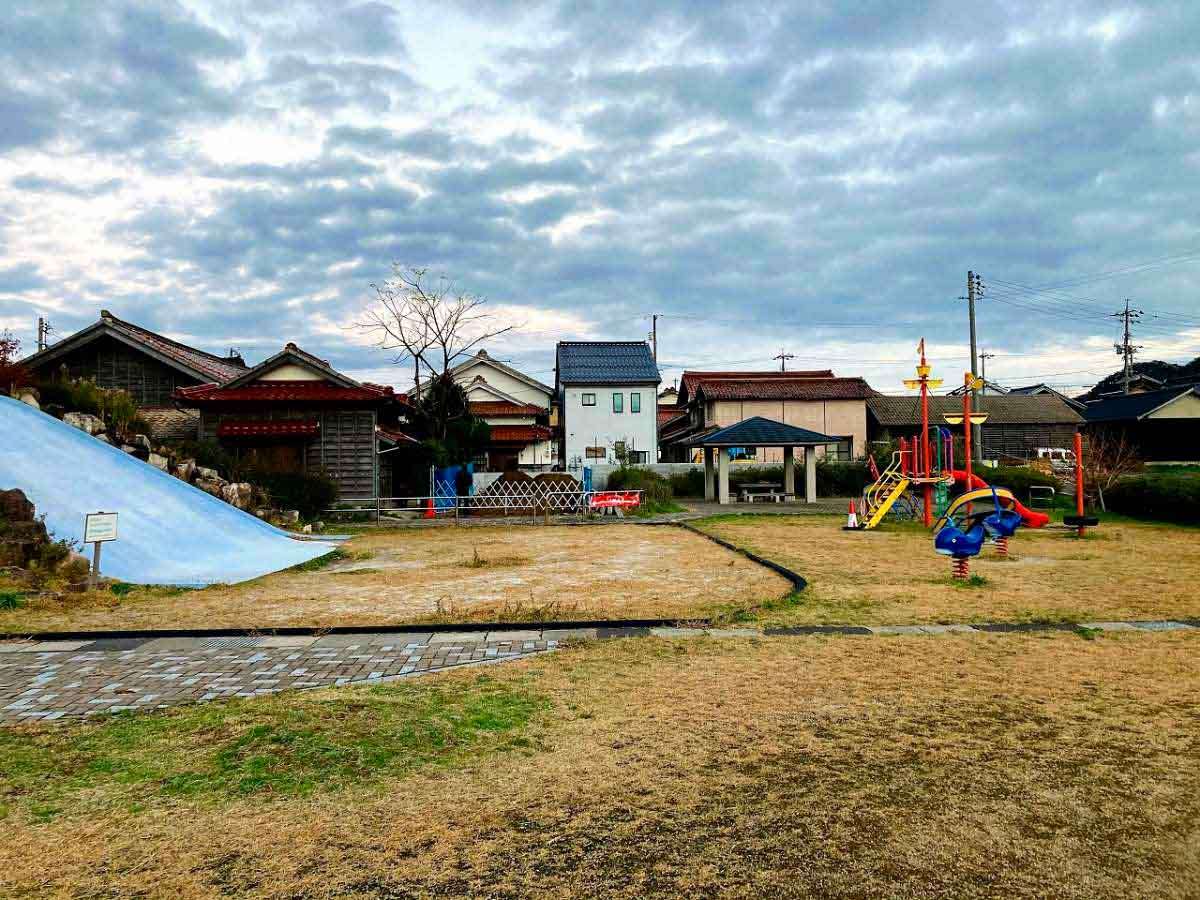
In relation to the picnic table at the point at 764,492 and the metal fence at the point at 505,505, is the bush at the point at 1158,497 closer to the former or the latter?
the picnic table at the point at 764,492

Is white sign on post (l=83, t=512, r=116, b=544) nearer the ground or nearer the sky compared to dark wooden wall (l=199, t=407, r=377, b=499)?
nearer the ground

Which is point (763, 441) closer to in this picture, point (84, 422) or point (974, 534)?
point (974, 534)

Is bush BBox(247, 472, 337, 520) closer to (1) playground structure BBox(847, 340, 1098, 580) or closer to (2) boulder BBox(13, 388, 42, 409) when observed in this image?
(2) boulder BBox(13, 388, 42, 409)

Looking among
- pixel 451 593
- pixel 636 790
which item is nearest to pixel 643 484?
pixel 451 593

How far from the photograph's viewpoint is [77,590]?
29.0ft

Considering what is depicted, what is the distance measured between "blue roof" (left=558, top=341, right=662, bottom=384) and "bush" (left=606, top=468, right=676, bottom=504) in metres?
11.5

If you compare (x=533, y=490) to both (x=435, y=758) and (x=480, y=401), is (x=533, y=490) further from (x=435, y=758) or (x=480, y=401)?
(x=435, y=758)

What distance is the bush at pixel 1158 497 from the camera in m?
18.0

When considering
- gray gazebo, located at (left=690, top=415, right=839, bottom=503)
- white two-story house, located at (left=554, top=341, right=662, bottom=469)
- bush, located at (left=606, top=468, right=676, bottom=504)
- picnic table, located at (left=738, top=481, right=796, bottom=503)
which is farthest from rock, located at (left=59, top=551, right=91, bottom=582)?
white two-story house, located at (left=554, top=341, right=662, bottom=469)

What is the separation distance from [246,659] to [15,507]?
5552 mm

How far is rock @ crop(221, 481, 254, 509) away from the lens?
16.1 metres

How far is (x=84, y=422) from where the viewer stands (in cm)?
1438

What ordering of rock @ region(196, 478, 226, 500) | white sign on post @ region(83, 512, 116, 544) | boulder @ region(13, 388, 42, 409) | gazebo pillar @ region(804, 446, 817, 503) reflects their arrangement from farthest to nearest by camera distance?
gazebo pillar @ region(804, 446, 817, 503) < rock @ region(196, 478, 226, 500) < boulder @ region(13, 388, 42, 409) < white sign on post @ region(83, 512, 116, 544)

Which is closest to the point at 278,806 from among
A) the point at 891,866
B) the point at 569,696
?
the point at 569,696
